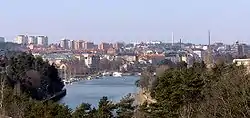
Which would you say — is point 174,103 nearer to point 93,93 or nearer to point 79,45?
point 93,93

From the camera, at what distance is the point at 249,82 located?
19.3ft

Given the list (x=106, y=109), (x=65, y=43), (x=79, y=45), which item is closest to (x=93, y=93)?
(x=106, y=109)

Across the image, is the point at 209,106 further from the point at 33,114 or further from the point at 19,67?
the point at 19,67

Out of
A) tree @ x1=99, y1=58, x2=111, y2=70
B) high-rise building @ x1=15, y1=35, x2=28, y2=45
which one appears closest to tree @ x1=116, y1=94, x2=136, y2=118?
tree @ x1=99, y1=58, x2=111, y2=70

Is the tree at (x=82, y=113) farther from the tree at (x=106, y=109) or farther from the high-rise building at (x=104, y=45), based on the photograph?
the high-rise building at (x=104, y=45)

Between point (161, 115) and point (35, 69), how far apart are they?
46.7ft

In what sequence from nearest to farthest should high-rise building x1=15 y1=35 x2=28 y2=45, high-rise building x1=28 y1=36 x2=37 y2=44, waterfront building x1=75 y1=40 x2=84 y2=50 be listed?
waterfront building x1=75 y1=40 x2=84 y2=50, high-rise building x1=15 y1=35 x2=28 y2=45, high-rise building x1=28 y1=36 x2=37 y2=44

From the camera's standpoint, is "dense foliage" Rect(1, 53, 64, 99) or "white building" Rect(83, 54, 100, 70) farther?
"white building" Rect(83, 54, 100, 70)

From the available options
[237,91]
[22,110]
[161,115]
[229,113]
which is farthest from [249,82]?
[22,110]

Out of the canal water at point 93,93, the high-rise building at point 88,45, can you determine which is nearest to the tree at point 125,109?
the canal water at point 93,93

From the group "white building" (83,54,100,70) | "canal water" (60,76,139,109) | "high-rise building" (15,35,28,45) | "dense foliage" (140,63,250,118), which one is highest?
"high-rise building" (15,35,28,45)

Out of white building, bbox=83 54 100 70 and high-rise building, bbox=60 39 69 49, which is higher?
high-rise building, bbox=60 39 69 49

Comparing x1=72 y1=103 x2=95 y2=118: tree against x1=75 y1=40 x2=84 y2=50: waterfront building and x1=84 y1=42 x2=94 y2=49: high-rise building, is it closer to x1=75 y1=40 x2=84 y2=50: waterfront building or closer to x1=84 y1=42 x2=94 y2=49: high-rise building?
x1=75 y1=40 x2=84 y2=50: waterfront building

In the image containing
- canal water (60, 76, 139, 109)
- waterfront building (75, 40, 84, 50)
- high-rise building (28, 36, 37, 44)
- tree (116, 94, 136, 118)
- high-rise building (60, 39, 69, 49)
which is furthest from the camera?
high-rise building (28, 36, 37, 44)
